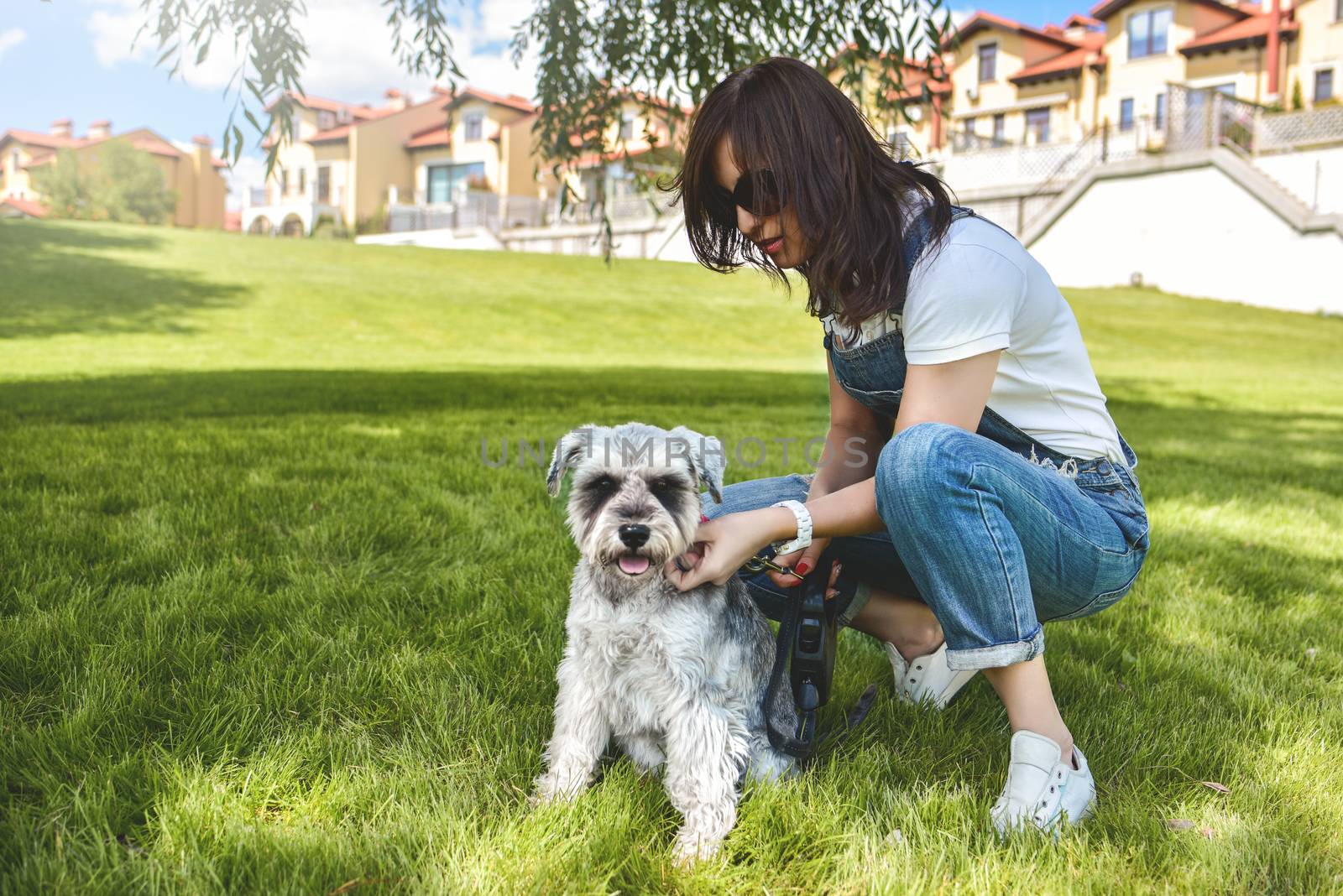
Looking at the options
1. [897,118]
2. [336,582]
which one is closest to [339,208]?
[897,118]

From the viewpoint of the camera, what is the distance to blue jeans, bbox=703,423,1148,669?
2.37 meters

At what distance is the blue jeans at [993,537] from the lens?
237 cm

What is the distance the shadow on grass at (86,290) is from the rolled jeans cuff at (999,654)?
19.7m

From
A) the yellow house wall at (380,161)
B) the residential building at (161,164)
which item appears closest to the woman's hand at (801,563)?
the yellow house wall at (380,161)

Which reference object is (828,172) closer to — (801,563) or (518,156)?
(801,563)

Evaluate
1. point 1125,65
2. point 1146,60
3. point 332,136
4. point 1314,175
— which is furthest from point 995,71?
point 332,136

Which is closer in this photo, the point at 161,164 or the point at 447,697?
the point at 447,697

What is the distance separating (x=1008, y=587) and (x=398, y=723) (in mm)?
1812

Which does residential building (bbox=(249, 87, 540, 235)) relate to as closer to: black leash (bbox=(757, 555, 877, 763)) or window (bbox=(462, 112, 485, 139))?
window (bbox=(462, 112, 485, 139))

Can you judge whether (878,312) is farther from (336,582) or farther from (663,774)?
(336,582)

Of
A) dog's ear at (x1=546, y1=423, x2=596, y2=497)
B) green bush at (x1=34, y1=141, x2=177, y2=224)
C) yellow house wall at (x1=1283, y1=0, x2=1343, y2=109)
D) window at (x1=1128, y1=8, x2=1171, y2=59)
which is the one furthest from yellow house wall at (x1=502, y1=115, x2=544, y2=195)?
dog's ear at (x1=546, y1=423, x2=596, y2=497)

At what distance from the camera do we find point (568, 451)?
2695 mm

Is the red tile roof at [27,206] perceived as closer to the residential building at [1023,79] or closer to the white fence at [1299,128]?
the residential building at [1023,79]

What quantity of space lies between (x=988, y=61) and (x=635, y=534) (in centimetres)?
4931
